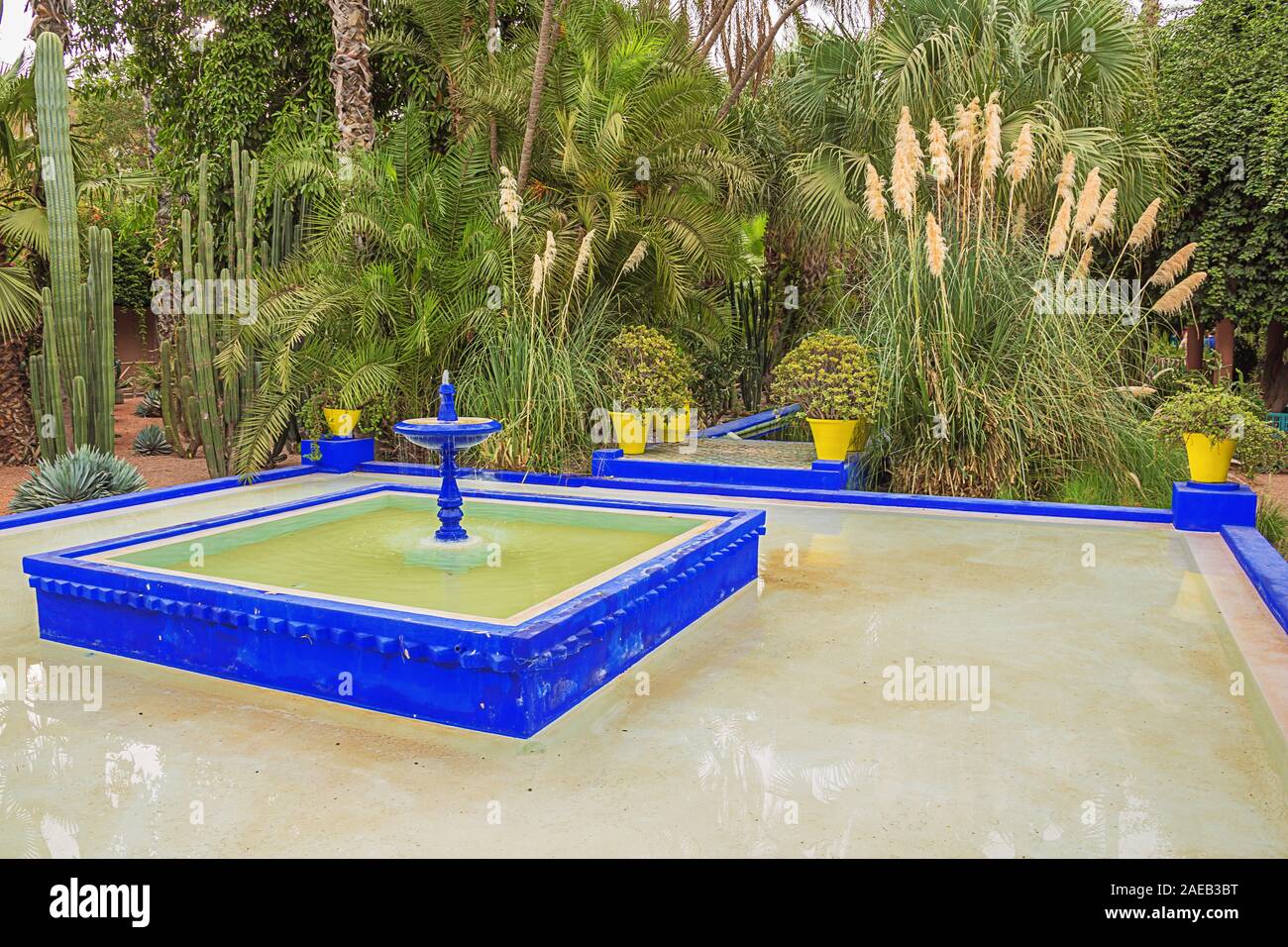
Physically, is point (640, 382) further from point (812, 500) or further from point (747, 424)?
point (747, 424)

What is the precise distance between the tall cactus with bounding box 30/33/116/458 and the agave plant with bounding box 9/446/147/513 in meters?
0.79

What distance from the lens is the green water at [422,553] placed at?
5.04m

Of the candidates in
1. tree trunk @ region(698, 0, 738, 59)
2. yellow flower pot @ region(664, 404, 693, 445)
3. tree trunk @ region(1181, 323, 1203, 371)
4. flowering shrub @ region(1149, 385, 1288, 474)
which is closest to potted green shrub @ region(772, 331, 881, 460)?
yellow flower pot @ region(664, 404, 693, 445)

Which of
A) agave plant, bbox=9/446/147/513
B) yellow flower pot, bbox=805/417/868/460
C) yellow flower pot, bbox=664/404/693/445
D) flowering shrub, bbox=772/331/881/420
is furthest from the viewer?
yellow flower pot, bbox=664/404/693/445

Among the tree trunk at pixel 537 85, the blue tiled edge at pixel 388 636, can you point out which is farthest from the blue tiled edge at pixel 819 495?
the blue tiled edge at pixel 388 636

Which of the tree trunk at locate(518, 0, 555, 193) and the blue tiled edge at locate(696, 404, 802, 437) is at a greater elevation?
the tree trunk at locate(518, 0, 555, 193)

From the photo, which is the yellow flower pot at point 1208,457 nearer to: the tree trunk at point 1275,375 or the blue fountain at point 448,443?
the blue fountain at point 448,443

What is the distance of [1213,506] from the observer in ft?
23.5

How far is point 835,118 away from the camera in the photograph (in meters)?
13.0

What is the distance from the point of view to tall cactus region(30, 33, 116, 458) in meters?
9.30

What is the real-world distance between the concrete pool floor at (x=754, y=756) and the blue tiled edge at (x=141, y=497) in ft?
8.82

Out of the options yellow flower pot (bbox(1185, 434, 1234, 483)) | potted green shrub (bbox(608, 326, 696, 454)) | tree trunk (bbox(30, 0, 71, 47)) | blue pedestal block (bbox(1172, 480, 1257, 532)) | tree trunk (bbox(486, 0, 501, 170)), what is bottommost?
blue pedestal block (bbox(1172, 480, 1257, 532))

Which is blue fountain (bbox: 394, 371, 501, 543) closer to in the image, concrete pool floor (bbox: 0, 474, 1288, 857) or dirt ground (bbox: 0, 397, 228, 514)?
concrete pool floor (bbox: 0, 474, 1288, 857)
